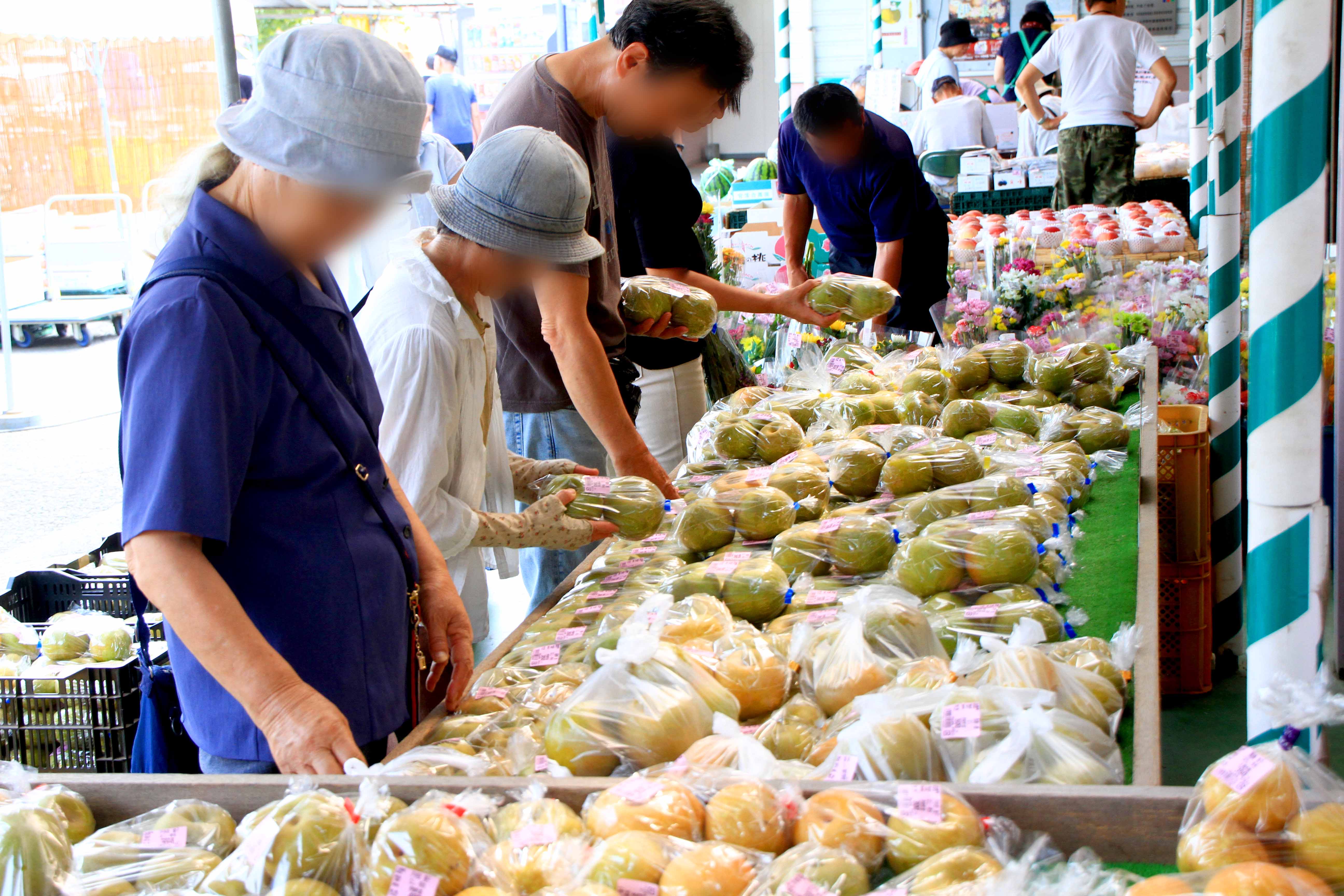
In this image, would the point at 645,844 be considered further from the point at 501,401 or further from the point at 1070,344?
the point at 1070,344

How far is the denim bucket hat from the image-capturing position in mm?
1980

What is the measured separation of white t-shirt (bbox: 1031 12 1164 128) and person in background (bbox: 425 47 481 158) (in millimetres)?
5605

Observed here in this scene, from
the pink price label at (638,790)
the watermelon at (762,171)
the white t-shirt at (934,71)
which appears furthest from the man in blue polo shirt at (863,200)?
the white t-shirt at (934,71)

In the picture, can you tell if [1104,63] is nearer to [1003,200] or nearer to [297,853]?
[1003,200]

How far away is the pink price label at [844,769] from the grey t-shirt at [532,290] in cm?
141

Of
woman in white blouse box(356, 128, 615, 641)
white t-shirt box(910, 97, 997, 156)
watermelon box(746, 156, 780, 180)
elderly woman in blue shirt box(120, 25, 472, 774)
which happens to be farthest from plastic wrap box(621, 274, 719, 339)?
white t-shirt box(910, 97, 997, 156)

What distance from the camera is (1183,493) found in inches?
137

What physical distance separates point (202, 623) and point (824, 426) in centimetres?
195

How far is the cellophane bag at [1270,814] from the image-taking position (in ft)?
3.09

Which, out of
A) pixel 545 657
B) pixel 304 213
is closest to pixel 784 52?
pixel 545 657

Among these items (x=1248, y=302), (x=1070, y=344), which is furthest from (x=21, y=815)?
(x=1070, y=344)

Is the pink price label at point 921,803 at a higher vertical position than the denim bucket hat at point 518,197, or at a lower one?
lower

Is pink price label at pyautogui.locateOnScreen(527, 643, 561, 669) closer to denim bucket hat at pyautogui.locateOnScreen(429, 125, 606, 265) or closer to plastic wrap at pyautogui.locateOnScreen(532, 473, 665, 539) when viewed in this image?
plastic wrap at pyautogui.locateOnScreen(532, 473, 665, 539)

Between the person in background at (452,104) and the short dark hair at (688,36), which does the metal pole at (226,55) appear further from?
the person in background at (452,104)
